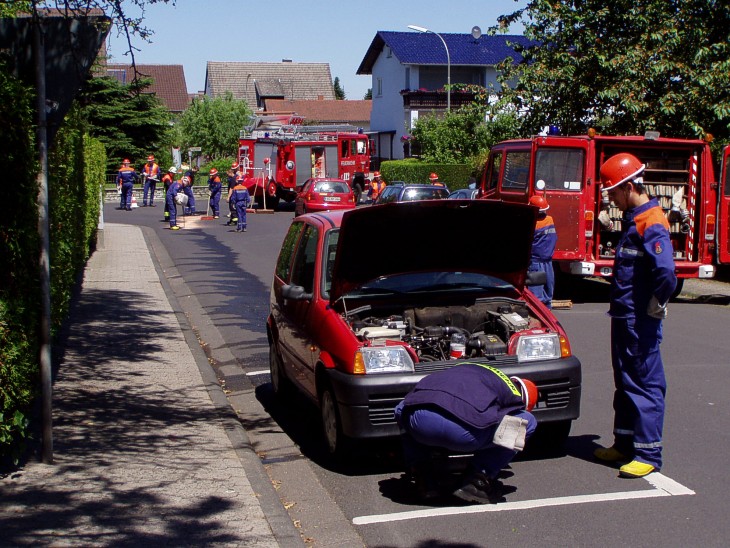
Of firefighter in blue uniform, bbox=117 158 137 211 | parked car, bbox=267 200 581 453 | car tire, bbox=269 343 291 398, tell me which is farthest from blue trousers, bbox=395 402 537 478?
firefighter in blue uniform, bbox=117 158 137 211

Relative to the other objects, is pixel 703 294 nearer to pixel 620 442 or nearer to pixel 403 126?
pixel 620 442

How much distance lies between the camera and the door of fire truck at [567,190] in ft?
49.1

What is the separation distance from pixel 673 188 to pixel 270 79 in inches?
3307

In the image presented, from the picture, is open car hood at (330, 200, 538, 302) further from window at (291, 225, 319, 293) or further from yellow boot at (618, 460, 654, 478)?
yellow boot at (618, 460, 654, 478)

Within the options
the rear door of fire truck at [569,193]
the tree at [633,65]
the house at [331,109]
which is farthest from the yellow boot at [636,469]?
the house at [331,109]

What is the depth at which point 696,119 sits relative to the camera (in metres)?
19.9

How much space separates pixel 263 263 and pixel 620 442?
1537 cm

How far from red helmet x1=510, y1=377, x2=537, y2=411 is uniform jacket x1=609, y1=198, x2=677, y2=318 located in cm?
87

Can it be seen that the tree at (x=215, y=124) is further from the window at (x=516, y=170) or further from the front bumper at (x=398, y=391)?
the front bumper at (x=398, y=391)

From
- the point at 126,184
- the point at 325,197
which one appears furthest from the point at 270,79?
the point at 325,197

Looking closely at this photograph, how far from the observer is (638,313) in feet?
20.2

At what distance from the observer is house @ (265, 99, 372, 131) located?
82.1 meters

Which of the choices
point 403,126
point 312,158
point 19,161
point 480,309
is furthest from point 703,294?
point 403,126

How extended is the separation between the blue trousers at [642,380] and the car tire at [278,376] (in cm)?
317
